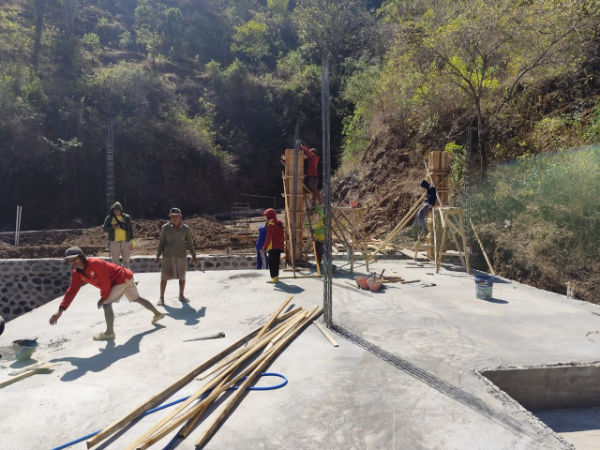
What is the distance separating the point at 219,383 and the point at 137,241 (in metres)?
13.3

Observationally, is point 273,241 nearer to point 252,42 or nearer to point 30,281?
point 30,281

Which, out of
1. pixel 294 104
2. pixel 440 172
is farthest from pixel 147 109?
pixel 440 172

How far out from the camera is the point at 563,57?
474 inches

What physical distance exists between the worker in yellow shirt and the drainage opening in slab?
24.4 ft

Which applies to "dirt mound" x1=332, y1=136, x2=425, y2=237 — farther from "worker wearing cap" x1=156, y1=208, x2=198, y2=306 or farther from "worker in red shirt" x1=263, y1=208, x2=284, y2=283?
"worker wearing cap" x1=156, y1=208, x2=198, y2=306

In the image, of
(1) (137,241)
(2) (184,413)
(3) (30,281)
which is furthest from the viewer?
(1) (137,241)

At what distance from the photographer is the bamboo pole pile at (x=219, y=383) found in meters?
2.95

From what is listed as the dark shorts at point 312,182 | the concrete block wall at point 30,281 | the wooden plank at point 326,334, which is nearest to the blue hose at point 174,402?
the wooden plank at point 326,334

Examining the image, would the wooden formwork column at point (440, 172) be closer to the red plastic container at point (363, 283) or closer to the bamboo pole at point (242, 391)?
the red plastic container at point (363, 283)

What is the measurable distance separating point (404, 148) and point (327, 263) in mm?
13449

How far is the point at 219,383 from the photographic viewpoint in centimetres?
368

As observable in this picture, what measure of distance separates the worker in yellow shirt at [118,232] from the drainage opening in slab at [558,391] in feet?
24.4

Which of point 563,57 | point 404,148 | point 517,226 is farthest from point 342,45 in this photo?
point 517,226

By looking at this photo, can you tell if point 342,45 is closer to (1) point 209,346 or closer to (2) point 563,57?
(2) point 563,57
